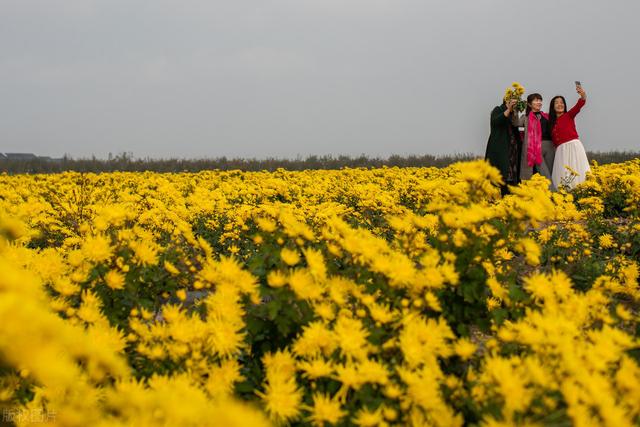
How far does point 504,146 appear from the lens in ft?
33.1

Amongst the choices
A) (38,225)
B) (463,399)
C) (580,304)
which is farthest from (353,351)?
(38,225)

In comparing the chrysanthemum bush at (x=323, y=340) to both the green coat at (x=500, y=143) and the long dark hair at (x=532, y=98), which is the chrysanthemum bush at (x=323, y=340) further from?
the long dark hair at (x=532, y=98)

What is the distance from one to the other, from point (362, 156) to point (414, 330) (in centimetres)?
2411

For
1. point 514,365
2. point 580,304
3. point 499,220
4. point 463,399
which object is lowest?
point 463,399

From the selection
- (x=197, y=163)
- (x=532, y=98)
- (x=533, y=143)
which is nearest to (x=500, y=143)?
(x=533, y=143)

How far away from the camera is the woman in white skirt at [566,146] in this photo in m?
10.2

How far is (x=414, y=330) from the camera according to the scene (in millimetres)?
1951

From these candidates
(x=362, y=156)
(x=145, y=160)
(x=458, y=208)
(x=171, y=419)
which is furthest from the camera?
(x=362, y=156)

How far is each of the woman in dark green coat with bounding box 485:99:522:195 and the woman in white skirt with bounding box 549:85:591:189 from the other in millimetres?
843

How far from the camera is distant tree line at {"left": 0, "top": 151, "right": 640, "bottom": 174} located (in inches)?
838

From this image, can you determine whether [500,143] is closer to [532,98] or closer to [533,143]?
[533,143]

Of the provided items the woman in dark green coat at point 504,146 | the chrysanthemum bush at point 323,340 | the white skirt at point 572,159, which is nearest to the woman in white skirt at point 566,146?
the white skirt at point 572,159

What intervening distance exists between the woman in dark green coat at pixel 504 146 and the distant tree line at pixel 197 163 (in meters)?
9.90

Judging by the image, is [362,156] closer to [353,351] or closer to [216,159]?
[216,159]
